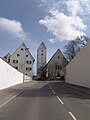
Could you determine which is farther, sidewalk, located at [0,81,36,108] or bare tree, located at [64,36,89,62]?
bare tree, located at [64,36,89,62]

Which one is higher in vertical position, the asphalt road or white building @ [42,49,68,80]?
white building @ [42,49,68,80]

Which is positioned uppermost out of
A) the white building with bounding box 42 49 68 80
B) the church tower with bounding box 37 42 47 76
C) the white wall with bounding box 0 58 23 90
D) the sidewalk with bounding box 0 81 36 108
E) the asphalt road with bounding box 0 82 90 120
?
the church tower with bounding box 37 42 47 76

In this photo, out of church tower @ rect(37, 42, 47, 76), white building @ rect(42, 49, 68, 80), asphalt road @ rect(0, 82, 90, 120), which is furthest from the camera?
church tower @ rect(37, 42, 47, 76)

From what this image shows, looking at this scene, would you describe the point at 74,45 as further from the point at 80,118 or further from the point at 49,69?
the point at 80,118

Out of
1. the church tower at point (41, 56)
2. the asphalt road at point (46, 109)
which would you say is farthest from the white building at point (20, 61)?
the asphalt road at point (46, 109)

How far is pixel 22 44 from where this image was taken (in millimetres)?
102188

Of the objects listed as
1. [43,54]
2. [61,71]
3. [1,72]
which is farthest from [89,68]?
[43,54]

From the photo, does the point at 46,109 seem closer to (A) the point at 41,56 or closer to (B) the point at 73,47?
(B) the point at 73,47

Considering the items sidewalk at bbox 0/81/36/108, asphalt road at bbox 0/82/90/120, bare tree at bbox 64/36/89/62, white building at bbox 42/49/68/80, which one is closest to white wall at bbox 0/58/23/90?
sidewalk at bbox 0/81/36/108

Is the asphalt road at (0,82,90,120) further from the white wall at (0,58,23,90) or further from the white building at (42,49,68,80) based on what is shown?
the white building at (42,49,68,80)

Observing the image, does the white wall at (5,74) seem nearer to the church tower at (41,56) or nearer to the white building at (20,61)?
the white building at (20,61)

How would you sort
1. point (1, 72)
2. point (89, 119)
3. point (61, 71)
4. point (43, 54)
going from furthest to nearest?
point (43, 54)
point (61, 71)
point (1, 72)
point (89, 119)

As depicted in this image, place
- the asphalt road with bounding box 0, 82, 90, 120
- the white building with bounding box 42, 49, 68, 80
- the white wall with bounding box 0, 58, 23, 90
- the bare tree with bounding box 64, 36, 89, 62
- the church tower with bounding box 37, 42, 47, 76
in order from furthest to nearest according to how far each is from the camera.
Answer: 1. the church tower with bounding box 37, 42, 47, 76
2. the white building with bounding box 42, 49, 68, 80
3. the bare tree with bounding box 64, 36, 89, 62
4. the white wall with bounding box 0, 58, 23, 90
5. the asphalt road with bounding box 0, 82, 90, 120

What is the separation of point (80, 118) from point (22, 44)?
93.2 meters
